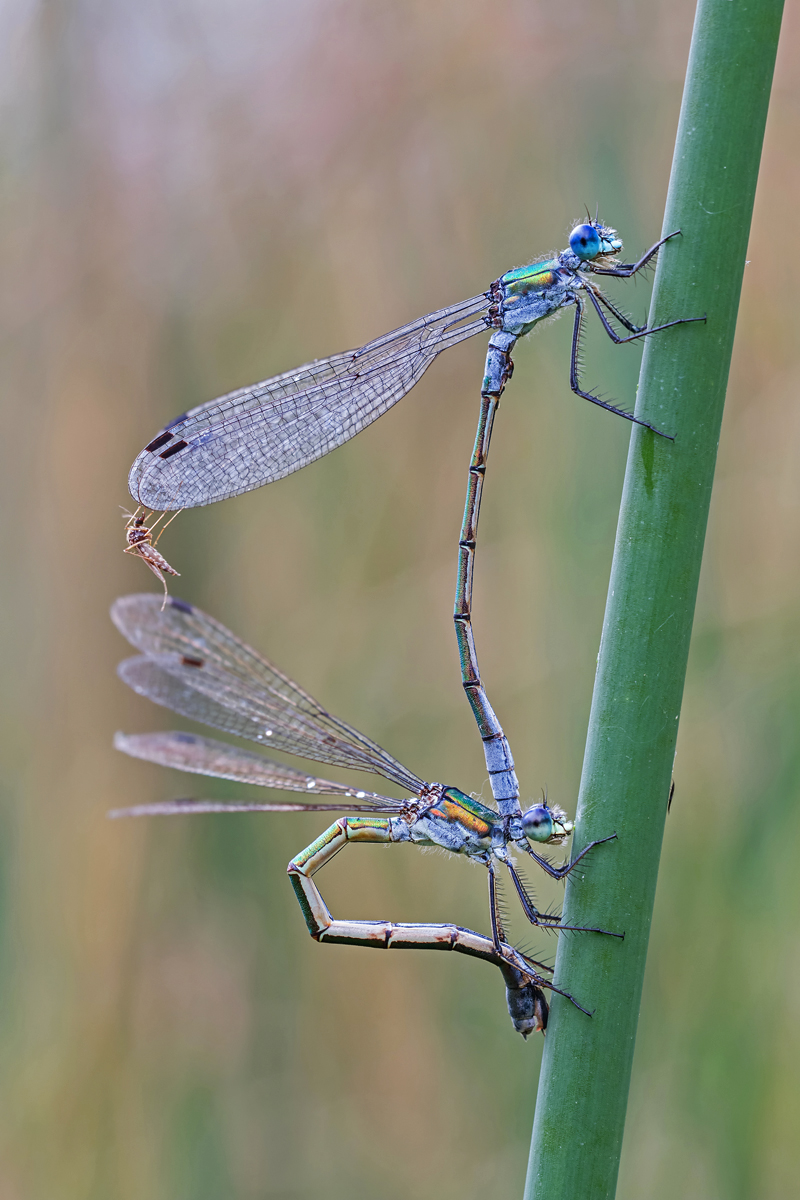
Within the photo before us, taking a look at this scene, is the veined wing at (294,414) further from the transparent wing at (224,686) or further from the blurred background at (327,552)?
the blurred background at (327,552)

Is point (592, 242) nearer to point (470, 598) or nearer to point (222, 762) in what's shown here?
point (470, 598)

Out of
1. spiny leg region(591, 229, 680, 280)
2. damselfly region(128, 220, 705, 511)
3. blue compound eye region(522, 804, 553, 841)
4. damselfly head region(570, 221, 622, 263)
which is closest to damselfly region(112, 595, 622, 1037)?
blue compound eye region(522, 804, 553, 841)

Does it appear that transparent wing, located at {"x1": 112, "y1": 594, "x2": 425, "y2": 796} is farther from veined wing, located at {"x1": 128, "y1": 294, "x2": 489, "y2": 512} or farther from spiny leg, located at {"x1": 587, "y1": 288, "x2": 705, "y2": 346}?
spiny leg, located at {"x1": 587, "y1": 288, "x2": 705, "y2": 346}

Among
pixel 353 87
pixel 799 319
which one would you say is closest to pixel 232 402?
pixel 799 319

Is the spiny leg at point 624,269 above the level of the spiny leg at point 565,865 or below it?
above

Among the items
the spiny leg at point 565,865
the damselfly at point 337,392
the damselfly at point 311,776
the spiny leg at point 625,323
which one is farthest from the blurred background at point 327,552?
the spiny leg at point 565,865

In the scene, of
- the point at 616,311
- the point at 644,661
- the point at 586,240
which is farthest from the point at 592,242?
the point at 644,661
